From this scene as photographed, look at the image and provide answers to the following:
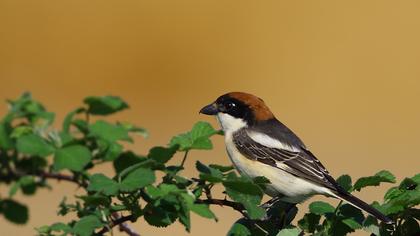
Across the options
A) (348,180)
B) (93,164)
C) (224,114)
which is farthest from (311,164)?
(93,164)

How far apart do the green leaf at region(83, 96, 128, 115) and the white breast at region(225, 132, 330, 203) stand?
190 cm

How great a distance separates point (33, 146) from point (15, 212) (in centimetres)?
21

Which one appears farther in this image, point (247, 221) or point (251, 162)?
point (251, 162)

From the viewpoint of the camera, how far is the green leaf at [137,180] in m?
1.61

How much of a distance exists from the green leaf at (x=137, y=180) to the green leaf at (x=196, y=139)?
0.61ft

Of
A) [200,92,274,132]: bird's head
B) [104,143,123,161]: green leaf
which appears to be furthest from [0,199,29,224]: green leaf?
[200,92,274,132]: bird's head

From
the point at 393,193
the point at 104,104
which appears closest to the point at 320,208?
the point at 393,193

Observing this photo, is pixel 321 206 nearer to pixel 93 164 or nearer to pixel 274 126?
pixel 93 164

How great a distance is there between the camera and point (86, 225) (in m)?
1.64

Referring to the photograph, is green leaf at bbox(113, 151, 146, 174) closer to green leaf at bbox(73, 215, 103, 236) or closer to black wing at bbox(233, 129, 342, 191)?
green leaf at bbox(73, 215, 103, 236)

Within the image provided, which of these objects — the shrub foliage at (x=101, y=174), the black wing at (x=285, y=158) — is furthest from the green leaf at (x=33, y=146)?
the black wing at (x=285, y=158)

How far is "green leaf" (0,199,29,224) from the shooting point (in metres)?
1.64

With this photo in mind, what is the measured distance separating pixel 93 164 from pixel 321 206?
2.33 feet

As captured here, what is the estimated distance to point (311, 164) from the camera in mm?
3910
